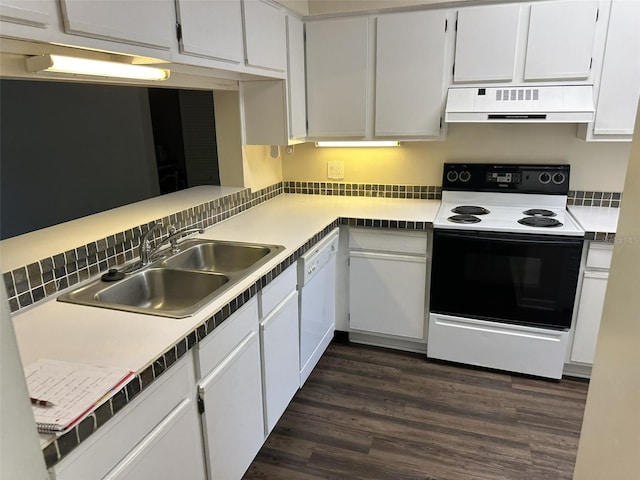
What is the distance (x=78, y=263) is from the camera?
1.69 metres

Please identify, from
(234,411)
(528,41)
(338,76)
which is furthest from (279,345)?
(528,41)

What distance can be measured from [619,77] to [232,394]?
8.46ft

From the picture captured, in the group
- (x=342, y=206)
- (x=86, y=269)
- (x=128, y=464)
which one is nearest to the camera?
(x=128, y=464)

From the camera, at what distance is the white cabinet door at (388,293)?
9.10 ft

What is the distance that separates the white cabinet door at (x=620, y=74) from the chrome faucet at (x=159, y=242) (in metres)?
2.30

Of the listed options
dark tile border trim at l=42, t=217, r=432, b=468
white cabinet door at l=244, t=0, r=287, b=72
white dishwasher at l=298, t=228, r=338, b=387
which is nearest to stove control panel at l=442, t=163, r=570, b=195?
white dishwasher at l=298, t=228, r=338, b=387

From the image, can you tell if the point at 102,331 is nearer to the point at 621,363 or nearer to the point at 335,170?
the point at 621,363

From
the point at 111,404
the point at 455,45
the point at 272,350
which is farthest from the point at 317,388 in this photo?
the point at 455,45

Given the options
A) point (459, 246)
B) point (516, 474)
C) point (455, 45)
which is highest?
point (455, 45)

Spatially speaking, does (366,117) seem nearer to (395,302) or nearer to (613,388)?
(395,302)

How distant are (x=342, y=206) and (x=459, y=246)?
0.85 m

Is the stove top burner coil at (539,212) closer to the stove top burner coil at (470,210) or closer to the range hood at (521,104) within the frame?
the stove top burner coil at (470,210)

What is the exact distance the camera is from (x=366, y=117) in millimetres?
2928

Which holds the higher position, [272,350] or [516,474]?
[272,350]
